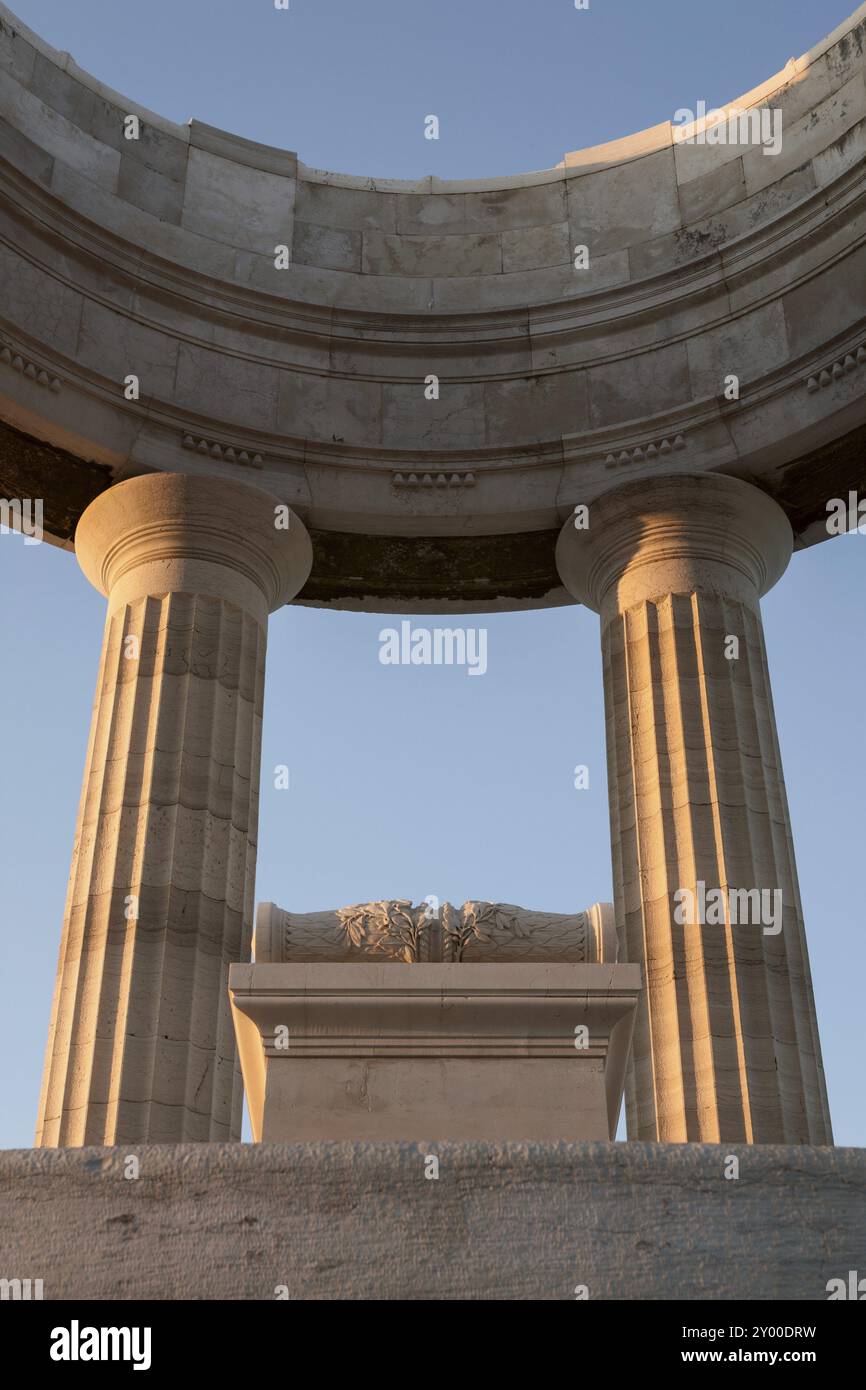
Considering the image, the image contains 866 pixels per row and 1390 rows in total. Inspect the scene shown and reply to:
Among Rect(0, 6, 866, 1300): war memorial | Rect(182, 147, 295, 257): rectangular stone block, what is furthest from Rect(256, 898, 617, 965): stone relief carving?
Rect(182, 147, 295, 257): rectangular stone block

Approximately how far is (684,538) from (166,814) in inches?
475

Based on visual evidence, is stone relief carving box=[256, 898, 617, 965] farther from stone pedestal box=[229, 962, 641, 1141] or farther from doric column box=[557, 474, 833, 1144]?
doric column box=[557, 474, 833, 1144]

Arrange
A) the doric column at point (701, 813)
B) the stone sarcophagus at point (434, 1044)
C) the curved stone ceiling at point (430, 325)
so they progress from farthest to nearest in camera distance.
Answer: the curved stone ceiling at point (430, 325) < the doric column at point (701, 813) < the stone sarcophagus at point (434, 1044)

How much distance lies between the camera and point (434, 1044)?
1898 cm

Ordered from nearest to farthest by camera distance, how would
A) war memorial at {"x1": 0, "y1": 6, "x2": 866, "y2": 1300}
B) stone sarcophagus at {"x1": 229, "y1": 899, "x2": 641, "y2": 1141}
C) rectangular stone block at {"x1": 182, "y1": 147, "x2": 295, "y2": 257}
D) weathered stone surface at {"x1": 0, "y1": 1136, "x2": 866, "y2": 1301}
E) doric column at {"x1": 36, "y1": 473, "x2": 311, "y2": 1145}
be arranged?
weathered stone surface at {"x1": 0, "y1": 1136, "x2": 866, "y2": 1301} → stone sarcophagus at {"x1": 229, "y1": 899, "x2": 641, "y2": 1141} → war memorial at {"x1": 0, "y1": 6, "x2": 866, "y2": 1300} → doric column at {"x1": 36, "y1": 473, "x2": 311, "y2": 1145} → rectangular stone block at {"x1": 182, "y1": 147, "x2": 295, "y2": 257}

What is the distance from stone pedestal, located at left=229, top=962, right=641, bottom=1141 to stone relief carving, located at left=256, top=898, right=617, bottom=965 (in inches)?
24.1

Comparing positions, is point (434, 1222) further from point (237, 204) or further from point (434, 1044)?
point (237, 204)

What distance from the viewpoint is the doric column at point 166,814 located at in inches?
1117

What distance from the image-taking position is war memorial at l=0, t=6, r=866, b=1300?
64.5ft

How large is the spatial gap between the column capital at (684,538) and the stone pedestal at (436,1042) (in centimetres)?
1636

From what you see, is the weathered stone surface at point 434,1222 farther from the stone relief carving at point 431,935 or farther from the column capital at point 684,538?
the column capital at point 684,538

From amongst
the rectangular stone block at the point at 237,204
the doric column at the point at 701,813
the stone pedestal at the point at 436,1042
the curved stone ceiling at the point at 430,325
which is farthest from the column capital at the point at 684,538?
the stone pedestal at the point at 436,1042

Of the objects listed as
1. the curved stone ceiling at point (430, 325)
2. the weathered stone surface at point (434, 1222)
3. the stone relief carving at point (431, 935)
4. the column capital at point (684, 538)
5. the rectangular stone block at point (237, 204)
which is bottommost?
the weathered stone surface at point (434, 1222)

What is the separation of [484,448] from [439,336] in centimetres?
346
